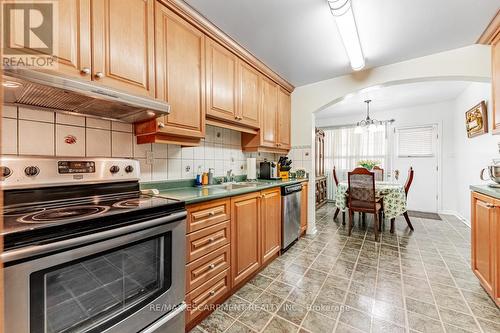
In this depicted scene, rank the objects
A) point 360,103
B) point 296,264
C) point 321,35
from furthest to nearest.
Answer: point 360,103
point 296,264
point 321,35

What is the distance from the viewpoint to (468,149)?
138 inches

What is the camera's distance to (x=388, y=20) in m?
1.76

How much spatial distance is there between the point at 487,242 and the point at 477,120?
243 cm

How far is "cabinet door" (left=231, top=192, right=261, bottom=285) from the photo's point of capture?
68.9 inches

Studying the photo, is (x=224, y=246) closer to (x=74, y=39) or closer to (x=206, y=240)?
(x=206, y=240)

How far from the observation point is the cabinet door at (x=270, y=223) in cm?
213

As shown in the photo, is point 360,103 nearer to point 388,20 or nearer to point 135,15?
point 388,20

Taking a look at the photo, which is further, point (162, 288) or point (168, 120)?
point (168, 120)

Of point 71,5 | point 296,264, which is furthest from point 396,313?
point 71,5

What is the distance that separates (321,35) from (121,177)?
212cm

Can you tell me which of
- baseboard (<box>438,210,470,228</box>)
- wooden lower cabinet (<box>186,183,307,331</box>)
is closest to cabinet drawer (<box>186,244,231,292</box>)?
wooden lower cabinet (<box>186,183,307,331</box>)

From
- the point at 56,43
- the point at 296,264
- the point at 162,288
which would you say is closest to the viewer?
the point at 56,43

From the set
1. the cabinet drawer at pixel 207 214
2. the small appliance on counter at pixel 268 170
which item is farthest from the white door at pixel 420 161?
the cabinet drawer at pixel 207 214

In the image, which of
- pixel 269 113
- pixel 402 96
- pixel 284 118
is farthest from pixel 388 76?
pixel 402 96
